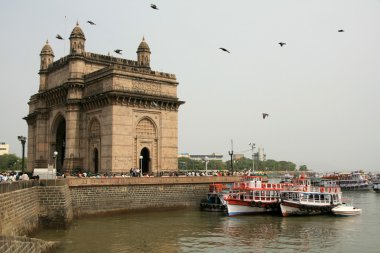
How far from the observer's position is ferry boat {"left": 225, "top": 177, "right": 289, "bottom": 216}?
41281mm

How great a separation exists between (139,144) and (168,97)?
6466 mm

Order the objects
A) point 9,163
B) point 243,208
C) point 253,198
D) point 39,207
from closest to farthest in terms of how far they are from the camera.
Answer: point 39,207, point 243,208, point 253,198, point 9,163

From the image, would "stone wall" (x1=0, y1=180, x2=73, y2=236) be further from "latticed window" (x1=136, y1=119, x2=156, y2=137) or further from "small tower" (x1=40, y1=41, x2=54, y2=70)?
"small tower" (x1=40, y1=41, x2=54, y2=70)

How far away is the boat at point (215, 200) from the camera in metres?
43.3

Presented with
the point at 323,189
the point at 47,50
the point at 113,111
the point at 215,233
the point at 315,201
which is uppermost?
the point at 47,50

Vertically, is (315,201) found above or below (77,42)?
below

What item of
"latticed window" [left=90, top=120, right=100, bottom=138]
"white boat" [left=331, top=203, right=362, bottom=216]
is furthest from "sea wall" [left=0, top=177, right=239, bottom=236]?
"white boat" [left=331, top=203, right=362, bottom=216]

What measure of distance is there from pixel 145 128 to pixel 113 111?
491 cm

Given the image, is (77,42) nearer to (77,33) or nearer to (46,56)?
(77,33)

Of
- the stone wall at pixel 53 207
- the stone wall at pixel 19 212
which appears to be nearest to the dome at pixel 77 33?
the stone wall at pixel 53 207

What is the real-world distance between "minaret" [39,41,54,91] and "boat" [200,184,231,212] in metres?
27.2

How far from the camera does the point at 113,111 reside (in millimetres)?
46312

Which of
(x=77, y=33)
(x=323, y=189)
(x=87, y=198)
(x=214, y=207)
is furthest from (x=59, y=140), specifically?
(x=323, y=189)

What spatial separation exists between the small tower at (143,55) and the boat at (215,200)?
61.0 ft
